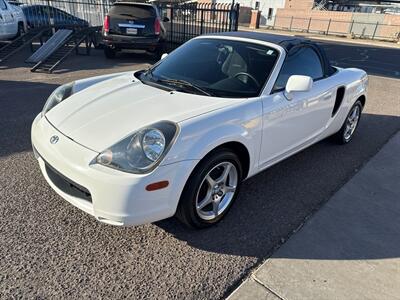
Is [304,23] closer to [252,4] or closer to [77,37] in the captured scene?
[252,4]

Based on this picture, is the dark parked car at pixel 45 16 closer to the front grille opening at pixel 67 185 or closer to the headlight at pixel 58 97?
the headlight at pixel 58 97

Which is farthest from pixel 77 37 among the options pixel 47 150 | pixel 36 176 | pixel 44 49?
pixel 47 150

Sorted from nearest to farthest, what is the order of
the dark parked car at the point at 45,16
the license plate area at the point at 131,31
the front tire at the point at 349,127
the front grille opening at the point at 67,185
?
the front grille opening at the point at 67,185
the front tire at the point at 349,127
the license plate area at the point at 131,31
the dark parked car at the point at 45,16

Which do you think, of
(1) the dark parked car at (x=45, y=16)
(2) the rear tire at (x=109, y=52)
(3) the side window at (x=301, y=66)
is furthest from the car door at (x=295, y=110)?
(1) the dark parked car at (x=45, y=16)

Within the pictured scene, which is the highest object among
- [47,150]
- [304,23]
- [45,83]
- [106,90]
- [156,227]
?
[106,90]

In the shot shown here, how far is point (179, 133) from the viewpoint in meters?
2.27

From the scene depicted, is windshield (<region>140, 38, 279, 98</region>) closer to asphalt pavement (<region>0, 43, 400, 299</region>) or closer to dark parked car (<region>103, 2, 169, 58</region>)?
asphalt pavement (<region>0, 43, 400, 299</region>)

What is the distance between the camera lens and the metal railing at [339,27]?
35.0 m

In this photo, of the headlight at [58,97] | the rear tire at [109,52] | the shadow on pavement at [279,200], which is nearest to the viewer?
the shadow on pavement at [279,200]

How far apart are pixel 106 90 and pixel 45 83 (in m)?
4.73

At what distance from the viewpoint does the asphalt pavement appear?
7.07 ft

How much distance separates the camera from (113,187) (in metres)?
2.14

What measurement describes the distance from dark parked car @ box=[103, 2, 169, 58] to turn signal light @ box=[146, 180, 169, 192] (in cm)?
Answer: 825

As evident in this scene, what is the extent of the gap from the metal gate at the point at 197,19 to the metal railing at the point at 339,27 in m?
28.6
